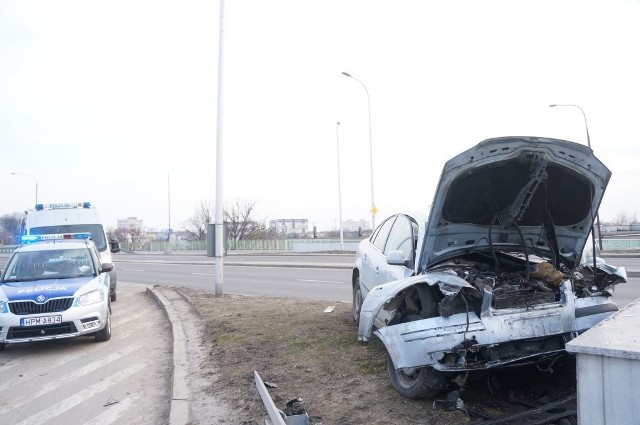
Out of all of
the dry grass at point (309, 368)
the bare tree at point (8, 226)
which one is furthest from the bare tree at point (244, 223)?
the dry grass at point (309, 368)

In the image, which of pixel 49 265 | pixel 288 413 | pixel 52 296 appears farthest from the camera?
pixel 49 265

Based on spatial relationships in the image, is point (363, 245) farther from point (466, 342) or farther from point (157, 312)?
point (157, 312)

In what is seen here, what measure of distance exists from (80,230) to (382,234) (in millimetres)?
10355

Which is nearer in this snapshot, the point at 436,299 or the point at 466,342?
the point at 466,342

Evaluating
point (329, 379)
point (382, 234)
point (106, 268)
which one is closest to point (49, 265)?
point (106, 268)

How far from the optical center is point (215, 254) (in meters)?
12.8

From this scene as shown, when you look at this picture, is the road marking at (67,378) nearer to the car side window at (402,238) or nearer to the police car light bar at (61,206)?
the car side window at (402,238)

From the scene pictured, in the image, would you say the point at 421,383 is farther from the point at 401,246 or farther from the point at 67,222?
the point at 67,222

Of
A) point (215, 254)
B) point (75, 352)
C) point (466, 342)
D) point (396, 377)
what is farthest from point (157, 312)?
point (466, 342)

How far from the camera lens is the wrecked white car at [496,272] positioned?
4.37 m

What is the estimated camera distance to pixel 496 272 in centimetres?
524

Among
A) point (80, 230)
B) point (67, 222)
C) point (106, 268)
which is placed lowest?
point (106, 268)

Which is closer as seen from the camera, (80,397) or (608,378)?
(608,378)

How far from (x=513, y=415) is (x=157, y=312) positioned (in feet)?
30.5
